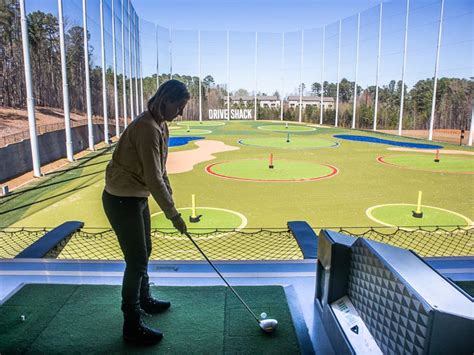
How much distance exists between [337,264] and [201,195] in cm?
592

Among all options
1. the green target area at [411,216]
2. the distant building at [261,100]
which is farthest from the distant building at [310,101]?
the green target area at [411,216]

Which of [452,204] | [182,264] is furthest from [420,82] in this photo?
[182,264]

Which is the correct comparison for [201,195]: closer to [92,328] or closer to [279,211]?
[279,211]

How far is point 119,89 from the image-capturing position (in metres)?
17.4

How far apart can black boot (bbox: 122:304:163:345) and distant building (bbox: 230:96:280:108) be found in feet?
101

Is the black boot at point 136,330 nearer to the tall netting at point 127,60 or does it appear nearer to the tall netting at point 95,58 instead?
the tall netting at point 95,58

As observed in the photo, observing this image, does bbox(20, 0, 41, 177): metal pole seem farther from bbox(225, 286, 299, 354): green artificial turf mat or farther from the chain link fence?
bbox(225, 286, 299, 354): green artificial turf mat

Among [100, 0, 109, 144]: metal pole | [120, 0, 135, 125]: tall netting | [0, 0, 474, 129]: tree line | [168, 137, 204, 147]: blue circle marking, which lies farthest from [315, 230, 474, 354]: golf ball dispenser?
[120, 0, 135, 125]: tall netting

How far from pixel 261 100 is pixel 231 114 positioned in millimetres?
2774

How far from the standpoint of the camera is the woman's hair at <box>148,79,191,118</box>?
191 centimetres

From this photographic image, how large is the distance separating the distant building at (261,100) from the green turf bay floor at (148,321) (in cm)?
3049

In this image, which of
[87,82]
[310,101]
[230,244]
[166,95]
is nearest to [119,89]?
[87,82]

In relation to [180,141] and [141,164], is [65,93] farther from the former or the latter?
[141,164]

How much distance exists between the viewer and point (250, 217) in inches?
250
